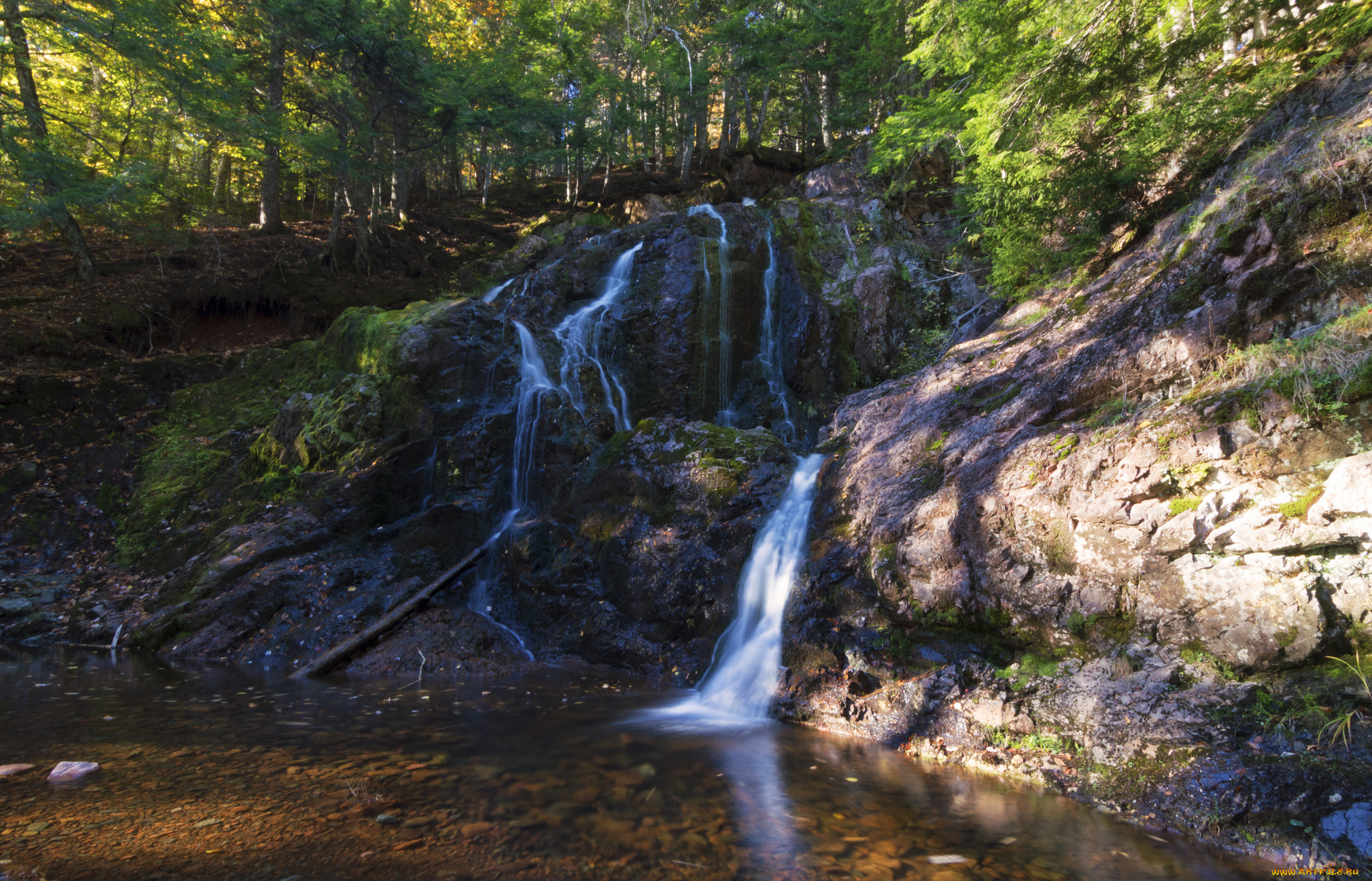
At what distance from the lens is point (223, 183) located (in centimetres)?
1953

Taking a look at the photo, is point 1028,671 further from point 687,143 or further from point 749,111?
point 749,111

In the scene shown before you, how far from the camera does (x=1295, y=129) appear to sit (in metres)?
5.27

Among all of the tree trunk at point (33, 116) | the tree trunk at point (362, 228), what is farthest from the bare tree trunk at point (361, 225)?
the tree trunk at point (33, 116)

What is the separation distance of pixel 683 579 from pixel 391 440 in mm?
5917

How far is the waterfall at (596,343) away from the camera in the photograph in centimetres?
1191

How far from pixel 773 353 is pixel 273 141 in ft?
40.9

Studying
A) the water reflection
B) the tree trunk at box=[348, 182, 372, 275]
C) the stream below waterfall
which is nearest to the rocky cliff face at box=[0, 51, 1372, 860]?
the stream below waterfall

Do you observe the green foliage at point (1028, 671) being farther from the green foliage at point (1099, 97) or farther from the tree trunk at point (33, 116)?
the tree trunk at point (33, 116)

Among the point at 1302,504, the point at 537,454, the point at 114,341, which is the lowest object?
the point at 1302,504

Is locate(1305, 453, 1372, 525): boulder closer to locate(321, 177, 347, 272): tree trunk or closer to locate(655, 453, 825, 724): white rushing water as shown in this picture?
locate(655, 453, 825, 724): white rushing water

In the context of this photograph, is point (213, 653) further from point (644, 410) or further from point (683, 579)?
point (644, 410)

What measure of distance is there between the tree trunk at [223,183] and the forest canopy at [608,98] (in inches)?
5.9

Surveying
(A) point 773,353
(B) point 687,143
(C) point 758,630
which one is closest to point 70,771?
(C) point 758,630

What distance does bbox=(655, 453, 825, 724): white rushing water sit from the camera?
6.18 metres
